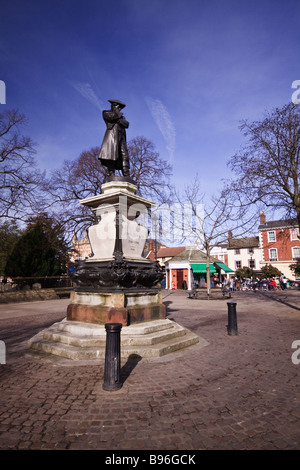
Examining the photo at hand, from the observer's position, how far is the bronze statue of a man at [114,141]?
7742 mm

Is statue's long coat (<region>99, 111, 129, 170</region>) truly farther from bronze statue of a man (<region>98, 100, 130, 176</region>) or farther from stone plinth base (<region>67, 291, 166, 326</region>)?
stone plinth base (<region>67, 291, 166, 326</region>)

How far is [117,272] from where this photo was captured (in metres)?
6.05

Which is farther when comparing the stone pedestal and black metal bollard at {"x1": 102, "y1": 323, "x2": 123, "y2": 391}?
the stone pedestal

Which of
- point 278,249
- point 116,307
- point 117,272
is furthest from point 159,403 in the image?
point 278,249

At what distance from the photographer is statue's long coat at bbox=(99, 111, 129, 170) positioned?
7.72 meters

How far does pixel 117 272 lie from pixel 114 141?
13.7 feet

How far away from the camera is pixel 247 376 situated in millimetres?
4121

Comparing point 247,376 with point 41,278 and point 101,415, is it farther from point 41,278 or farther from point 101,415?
point 41,278

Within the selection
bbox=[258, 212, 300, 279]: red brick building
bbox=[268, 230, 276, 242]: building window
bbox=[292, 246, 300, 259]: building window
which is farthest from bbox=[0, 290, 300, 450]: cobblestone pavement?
bbox=[268, 230, 276, 242]: building window

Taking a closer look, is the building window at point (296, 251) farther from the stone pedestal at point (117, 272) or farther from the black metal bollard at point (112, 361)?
the black metal bollard at point (112, 361)

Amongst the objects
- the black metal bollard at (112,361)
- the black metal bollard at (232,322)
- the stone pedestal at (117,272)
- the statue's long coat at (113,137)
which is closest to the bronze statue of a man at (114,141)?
the statue's long coat at (113,137)

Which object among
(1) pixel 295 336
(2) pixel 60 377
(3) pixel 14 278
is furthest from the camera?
(3) pixel 14 278
